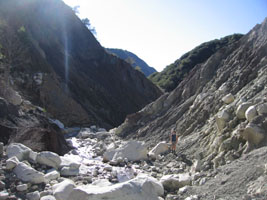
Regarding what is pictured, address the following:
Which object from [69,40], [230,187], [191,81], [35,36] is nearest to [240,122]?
[230,187]

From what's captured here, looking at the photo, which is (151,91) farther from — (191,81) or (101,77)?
(191,81)

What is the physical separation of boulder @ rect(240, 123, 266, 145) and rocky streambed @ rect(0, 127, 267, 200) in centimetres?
81

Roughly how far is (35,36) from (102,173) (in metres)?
29.0

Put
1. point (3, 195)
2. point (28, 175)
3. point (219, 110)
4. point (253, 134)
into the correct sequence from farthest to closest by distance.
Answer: point (219, 110), point (253, 134), point (28, 175), point (3, 195)

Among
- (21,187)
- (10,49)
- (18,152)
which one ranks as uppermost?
(10,49)

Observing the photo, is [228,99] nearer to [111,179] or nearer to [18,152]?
[111,179]

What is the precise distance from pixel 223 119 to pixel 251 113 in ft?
4.24

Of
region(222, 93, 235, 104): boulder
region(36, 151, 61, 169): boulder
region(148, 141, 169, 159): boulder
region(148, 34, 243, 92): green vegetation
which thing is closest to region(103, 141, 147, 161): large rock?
region(148, 141, 169, 159): boulder

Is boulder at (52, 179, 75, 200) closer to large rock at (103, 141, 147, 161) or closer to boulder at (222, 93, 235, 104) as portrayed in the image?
large rock at (103, 141, 147, 161)

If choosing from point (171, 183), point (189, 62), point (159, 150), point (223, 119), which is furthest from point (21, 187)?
point (189, 62)

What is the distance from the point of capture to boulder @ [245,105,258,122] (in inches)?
289

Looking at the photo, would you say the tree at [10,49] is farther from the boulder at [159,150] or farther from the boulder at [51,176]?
the boulder at [51,176]

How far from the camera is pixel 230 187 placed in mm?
5086

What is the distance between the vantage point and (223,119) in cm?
860
